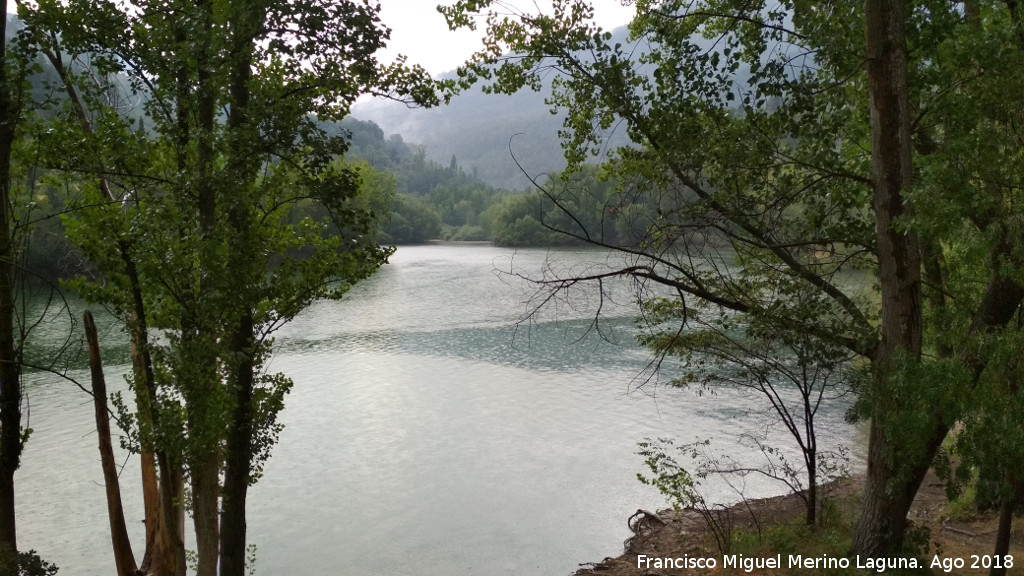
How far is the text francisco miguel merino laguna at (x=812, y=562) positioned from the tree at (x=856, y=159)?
13cm

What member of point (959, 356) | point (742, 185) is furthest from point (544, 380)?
point (959, 356)

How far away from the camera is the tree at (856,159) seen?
454cm

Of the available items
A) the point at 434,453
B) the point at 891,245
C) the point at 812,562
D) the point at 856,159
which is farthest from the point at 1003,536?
the point at 434,453

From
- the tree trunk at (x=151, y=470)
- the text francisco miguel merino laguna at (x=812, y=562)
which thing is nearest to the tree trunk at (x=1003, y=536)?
the text francisco miguel merino laguna at (x=812, y=562)

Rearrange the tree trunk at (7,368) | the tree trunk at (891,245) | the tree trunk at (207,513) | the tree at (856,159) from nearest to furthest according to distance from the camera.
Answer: the tree at (856,159), the tree trunk at (891,245), the tree trunk at (7,368), the tree trunk at (207,513)

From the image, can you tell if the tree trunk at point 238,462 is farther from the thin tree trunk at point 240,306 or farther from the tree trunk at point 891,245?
the tree trunk at point 891,245

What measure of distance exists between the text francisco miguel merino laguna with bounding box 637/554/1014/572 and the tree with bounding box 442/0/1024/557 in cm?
13

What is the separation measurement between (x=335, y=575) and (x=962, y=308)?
296 inches

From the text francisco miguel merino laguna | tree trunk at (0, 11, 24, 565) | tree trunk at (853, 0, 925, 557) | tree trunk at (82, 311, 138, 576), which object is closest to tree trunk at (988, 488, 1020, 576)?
the text francisco miguel merino laguna

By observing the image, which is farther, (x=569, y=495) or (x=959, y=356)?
(x=569, y=495)

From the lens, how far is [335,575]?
9.37m

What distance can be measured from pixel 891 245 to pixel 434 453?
33.2 ft

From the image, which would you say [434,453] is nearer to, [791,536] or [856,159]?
[791,536]

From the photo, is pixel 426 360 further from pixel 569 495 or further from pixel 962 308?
pixel 962 308
